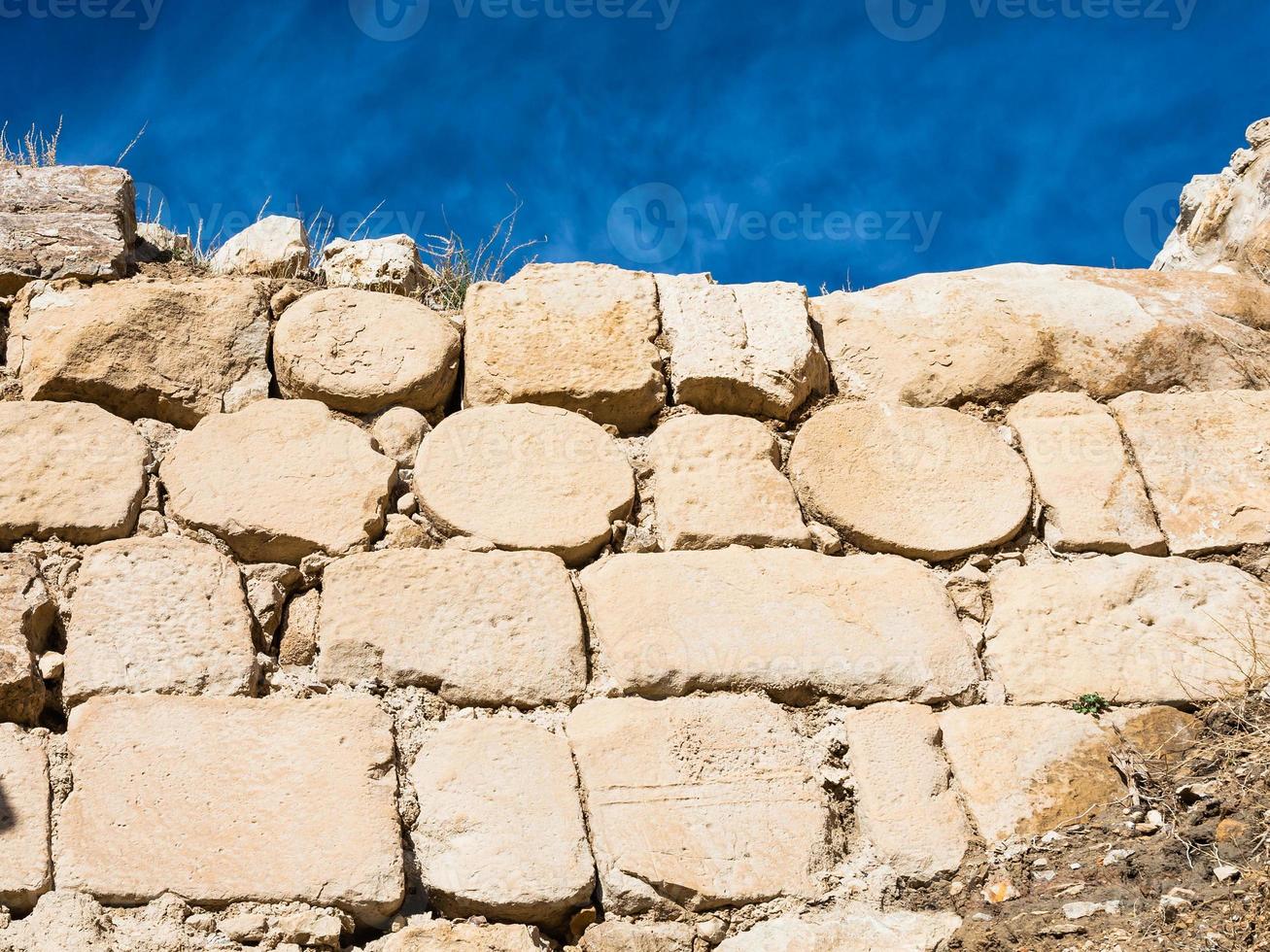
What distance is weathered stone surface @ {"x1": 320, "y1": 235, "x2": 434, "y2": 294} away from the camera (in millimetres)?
3738

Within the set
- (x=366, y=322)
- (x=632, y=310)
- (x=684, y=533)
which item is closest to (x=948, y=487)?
(x=684, y=533)

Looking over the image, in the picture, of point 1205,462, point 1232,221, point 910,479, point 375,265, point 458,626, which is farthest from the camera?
point 1232,221

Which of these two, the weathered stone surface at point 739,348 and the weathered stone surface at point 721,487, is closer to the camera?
the weathered stone surface at point 721,487

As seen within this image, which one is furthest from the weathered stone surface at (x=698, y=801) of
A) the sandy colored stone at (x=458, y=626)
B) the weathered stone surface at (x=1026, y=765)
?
the weathered stone surface at (x=1026, y=765)

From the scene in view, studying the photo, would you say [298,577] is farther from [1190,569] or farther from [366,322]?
[1190,569]

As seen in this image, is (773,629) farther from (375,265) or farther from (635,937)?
(375,265)

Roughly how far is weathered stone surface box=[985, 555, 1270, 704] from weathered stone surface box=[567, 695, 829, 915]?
0.60 m

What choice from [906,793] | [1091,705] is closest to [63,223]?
[906,793]

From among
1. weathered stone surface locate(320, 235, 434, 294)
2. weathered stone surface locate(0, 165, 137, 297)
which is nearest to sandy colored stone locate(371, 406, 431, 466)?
weathered stone surface locate(320, 235, 434, 294)

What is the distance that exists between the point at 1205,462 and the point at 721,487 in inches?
48.3

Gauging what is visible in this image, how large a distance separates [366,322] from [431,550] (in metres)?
0.69

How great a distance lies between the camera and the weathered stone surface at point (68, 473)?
2.93m

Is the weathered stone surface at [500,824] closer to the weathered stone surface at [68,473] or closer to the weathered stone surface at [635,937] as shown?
the weathered stone surface at [635,937]

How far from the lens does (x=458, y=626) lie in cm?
292
